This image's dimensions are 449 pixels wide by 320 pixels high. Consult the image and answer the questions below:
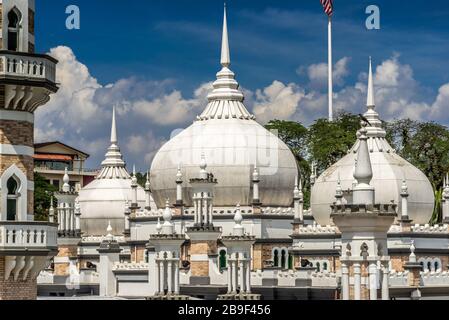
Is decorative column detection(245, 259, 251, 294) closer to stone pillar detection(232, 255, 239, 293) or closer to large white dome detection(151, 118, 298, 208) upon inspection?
stone pillar detection(232, 255, 239, 293)

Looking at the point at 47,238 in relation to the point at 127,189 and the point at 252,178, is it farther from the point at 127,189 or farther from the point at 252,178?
the point at 127,189

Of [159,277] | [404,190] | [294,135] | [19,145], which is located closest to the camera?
[19,145]

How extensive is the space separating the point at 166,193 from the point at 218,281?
476 inches

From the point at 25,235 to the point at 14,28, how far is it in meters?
5.40

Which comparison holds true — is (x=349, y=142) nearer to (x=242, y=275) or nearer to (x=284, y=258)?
(x=284, y=258)

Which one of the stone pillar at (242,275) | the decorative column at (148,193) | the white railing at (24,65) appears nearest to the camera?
the white railing at (24,65)

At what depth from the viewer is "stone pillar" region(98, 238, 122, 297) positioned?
62.8 m

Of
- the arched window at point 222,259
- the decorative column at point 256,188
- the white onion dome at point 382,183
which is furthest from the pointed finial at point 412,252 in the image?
the arched window at point 222,259

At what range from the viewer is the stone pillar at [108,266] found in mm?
62781

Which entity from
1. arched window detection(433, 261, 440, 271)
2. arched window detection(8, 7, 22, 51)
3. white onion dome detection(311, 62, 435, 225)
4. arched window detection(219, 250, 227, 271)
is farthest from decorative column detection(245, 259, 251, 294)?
arched window detection(8, 7, 22, 51)

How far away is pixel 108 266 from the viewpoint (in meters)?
64.0

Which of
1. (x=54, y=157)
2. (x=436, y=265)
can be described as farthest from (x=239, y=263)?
(x=54, y=157)

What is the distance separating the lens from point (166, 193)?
6994 centimetres

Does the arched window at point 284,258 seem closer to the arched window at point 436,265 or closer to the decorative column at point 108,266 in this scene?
the arched window at point 436,265
